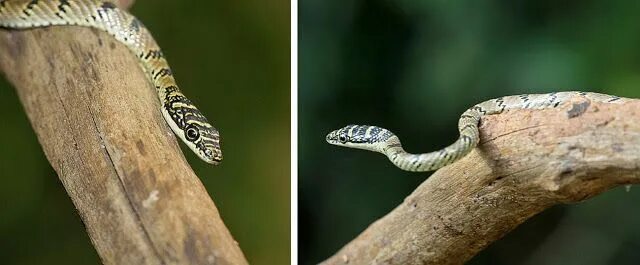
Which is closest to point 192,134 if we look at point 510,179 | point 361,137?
point 361,137

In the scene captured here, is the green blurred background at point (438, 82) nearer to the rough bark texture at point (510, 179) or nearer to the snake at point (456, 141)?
the snake at point (456, 141)

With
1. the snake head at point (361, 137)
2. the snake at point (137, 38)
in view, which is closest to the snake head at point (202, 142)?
the snake at point (137, 38)

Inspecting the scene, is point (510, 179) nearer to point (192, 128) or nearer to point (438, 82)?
point (438, 82)

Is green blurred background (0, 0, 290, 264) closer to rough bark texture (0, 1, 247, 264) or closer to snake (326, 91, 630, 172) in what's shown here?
rough bark texture (0, 1, 247, 264)

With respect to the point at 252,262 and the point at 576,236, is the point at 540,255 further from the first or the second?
the point at 252,262

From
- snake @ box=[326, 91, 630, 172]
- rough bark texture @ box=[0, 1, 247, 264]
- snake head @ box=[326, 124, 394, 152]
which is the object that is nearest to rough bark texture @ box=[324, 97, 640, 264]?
snake @ box=[326, 91, 630, 172]

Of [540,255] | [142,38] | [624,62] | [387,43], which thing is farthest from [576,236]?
[142,38]
